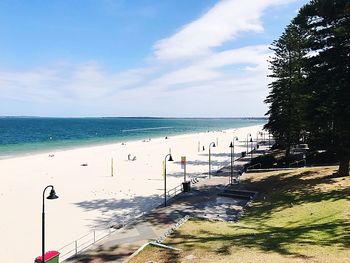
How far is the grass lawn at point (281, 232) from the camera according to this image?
12719mm

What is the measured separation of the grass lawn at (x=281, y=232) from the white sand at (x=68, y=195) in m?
7.20

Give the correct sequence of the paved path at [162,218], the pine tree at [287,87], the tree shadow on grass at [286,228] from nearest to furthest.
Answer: the tree shadow on grass at [286,228] < the paved path at [162,218] < the pine tree at [287,87]

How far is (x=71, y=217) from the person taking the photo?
22.9 metres

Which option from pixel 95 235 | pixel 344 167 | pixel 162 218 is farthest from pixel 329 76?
pixel 95 235

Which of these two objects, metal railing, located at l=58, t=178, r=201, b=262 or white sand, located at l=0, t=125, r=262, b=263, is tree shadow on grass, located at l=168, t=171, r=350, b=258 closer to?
metal railing, located at l=58, t=178, r=201, b=262

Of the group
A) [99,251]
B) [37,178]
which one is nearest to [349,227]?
[99,251]

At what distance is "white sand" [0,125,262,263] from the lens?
19125mm

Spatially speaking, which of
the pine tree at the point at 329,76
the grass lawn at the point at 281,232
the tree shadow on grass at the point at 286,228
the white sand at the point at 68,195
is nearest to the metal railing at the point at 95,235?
the white sand at the point at 68,195

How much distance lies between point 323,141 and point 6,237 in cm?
2178

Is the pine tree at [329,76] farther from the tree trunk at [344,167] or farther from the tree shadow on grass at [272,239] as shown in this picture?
the tree shadow on grass at [272,239]

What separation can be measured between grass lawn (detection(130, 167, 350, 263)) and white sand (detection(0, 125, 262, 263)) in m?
7.20

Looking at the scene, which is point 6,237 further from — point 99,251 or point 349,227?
point 349,227

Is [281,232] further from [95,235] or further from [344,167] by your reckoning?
[344,167]

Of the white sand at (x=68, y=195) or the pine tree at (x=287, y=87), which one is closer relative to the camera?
the white sand at (x=68, y=195)
